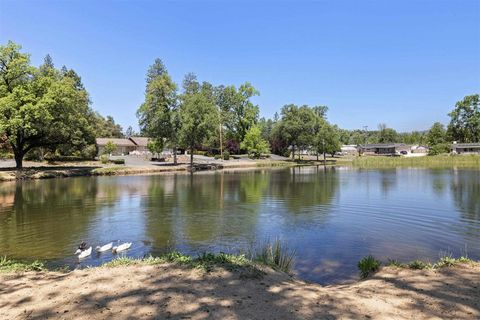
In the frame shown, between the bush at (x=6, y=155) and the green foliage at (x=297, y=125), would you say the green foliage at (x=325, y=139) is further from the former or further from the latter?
the bush at (x=6, y=155)

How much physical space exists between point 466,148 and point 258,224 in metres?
114

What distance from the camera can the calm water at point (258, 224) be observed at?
12.5 meters

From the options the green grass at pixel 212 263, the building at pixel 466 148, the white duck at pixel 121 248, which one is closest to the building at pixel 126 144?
the white duck at pixel 121 248

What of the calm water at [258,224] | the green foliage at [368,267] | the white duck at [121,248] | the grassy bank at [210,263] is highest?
the grassy bank at [210,263]

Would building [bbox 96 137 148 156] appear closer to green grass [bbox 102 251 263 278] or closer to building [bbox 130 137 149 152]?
building [bbox 130 137 149 152]

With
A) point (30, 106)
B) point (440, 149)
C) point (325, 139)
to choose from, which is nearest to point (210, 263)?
point (30, 106)

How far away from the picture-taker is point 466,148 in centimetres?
11019

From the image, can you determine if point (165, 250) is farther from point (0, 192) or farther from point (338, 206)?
point (0, 192)

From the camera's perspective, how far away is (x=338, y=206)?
22.5m

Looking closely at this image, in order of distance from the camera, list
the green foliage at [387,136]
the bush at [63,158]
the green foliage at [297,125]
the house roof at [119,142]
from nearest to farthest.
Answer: the bush at [63,158], the green foliage at [297,125], the house roof at [119,142], the green foliage at [387,136]

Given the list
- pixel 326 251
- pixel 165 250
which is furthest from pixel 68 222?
pixel 326 251

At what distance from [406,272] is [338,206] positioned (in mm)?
14275

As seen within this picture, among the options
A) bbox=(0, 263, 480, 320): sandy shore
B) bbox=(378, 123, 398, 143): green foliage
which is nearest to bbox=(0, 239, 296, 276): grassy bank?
bbox=(0, 263, 480, 320): sandy shore

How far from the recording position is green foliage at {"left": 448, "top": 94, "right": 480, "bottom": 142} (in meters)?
114
